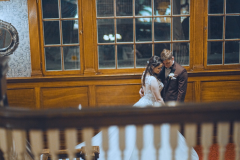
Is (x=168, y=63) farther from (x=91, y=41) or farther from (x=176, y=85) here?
(x=91, y=41)

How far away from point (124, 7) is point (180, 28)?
96 centimetres

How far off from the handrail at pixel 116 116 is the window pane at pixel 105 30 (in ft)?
9.78

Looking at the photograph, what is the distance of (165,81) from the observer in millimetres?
3346

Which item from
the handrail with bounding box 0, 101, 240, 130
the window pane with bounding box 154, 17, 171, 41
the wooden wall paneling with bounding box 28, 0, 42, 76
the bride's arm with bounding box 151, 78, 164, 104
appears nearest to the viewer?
the handrail with bounding box 0, 101, 240, 130

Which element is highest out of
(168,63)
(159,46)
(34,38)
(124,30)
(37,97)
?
(124,30)

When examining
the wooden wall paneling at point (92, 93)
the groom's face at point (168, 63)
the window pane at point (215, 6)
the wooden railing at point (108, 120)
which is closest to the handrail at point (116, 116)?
the wooden railing at point (108, 120)

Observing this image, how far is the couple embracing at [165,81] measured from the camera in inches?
124

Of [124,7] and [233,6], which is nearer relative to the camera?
[124,7]

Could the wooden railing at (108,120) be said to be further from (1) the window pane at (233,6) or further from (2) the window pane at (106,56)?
(1) the window pane at (233,6)

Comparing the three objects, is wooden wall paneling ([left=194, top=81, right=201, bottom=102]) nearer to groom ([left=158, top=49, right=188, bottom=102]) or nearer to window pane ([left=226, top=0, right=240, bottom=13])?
groom ([left=158, top=49, right=188, bottom=102])

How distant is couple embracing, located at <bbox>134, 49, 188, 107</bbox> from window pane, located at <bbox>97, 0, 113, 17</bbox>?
1229 mm

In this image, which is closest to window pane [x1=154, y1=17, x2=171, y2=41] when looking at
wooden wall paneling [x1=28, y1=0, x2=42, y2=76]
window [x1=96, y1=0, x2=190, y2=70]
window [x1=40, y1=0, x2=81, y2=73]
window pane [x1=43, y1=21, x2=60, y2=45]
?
window [x1=96, y1=0, x2=190, y2=70]

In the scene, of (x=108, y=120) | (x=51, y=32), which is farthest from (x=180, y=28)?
(x=108, y=120)

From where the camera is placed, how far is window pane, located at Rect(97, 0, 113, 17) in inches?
154
